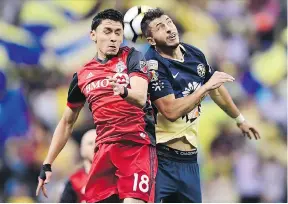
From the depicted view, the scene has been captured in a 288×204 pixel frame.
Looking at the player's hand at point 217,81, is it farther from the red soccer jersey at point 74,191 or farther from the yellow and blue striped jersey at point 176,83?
the red soccer jersey at point 74,191

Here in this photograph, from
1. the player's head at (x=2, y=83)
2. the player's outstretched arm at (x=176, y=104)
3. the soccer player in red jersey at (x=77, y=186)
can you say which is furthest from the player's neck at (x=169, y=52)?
the player's head at (x=2, y=83)

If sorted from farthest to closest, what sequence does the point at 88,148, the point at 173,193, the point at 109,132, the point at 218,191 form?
1. the point at 218,191
2. the point at 88,148
3. the point at 173,193
4. the point at 109,132

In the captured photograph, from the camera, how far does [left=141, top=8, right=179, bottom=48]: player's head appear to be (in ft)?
19.1

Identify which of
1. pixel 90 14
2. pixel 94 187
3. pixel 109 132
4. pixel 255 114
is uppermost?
pixel 90 14

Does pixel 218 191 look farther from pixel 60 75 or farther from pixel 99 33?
pixel 99 33

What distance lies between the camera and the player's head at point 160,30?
5.82m

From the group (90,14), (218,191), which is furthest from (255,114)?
(90,14)

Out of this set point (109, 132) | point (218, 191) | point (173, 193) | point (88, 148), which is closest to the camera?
point (109, 132)

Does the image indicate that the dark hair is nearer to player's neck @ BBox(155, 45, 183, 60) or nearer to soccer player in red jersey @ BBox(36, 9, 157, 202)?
player's neck @ BBox(155, 45, 183, 60)

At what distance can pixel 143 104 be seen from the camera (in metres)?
5.17

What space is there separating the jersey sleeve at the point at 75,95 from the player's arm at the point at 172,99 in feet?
1.79

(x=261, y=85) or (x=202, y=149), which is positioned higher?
(x=261, y=85)

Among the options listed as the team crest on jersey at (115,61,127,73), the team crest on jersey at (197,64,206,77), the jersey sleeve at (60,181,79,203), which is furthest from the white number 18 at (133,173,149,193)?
the jersey sleeve at (60,181,79,203)

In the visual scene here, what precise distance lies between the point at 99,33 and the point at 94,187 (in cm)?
114
